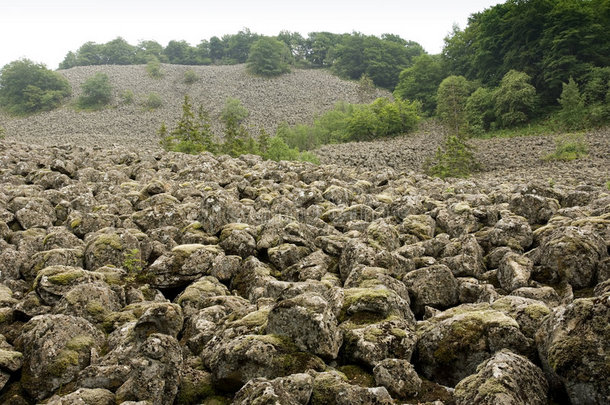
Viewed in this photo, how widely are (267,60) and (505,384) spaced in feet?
395

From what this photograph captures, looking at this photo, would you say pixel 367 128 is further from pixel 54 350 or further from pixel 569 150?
pixel 54 350

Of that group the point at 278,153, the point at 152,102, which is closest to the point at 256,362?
the point at 278,153

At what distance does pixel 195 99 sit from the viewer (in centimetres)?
10000

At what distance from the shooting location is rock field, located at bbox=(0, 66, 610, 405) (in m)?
4.47

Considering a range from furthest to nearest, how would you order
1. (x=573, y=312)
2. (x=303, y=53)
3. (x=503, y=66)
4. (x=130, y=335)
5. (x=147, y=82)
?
(x=303, y=53), (x=147, y=82), (x=503, y=66), (x=130, y=335), (x=573, y=312)

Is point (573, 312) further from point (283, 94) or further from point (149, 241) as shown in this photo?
point (283, 94)

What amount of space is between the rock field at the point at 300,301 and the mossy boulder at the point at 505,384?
0.02m

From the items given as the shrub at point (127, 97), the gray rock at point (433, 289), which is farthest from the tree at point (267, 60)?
the gray rock at point (433, 289)

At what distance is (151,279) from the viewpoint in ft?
27.1

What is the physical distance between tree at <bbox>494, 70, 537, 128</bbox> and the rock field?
4397 centimetres

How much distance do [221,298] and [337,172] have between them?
1540 cm

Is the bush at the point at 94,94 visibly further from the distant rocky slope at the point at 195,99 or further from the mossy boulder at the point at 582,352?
the mossy boulder at the point at 582,352

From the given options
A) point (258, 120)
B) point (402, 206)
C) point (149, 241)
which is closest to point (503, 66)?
point (258, 120)

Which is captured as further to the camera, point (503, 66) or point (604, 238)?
point (503, 66)
